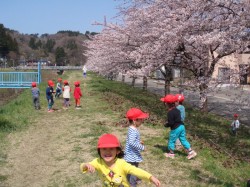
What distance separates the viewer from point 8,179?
6.53 metres

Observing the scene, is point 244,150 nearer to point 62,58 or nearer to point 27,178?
point 27,178

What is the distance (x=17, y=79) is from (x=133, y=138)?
22519 mm

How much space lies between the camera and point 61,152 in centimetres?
815

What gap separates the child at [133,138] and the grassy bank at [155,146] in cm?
96

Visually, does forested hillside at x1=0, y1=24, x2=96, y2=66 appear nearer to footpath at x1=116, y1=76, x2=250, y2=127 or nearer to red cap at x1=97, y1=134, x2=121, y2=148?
footpath at x1=116, y1=76, x2=250, y2=127

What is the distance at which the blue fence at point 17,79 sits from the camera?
2531 centimetres

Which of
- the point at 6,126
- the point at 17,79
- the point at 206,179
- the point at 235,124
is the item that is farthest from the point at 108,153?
the point at 17,79

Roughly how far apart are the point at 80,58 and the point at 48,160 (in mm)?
141831

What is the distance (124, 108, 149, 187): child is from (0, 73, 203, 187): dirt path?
0.96 metres

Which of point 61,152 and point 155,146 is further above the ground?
point 155,146

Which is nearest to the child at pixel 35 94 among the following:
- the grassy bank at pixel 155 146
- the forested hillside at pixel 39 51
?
the grassy bank at pixel 155 146

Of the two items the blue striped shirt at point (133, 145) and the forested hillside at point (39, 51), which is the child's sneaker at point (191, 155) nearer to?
the blue striped shirt at point (133, 145)

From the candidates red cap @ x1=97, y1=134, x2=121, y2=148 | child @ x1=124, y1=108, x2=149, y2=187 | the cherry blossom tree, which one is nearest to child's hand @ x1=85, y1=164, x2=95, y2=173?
red cap @ x1=97, y1=134, x2=121, y2=148

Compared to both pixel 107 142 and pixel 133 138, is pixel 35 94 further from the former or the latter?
pixel 107 142
